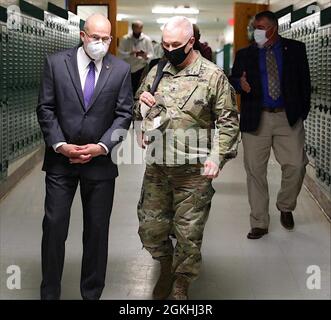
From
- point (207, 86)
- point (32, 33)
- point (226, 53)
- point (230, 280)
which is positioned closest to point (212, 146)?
point (207, 86)

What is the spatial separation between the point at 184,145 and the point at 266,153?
1.46m

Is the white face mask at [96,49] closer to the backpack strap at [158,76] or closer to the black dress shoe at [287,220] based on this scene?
the backpack strap at [158,76]

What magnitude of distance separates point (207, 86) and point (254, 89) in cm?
136

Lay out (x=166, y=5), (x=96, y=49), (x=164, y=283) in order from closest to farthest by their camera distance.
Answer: (x=96, y=49) → (x=164, y=283) → (x=166, y=5)

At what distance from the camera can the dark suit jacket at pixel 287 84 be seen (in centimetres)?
407

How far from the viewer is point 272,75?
4.08 m

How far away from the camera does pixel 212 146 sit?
2.94 m

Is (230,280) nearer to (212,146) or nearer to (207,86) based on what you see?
(212,146)

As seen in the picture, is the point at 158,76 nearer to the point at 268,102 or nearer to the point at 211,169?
the point at 211,169

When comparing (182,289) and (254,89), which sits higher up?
(254,89)

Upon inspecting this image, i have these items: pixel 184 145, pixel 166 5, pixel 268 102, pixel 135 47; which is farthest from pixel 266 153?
pixel 166 5

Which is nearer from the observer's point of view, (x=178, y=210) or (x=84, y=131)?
(x=84, y=131)

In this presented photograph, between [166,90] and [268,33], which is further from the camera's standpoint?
[268,33]

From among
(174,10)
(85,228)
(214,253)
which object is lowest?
(214,253)
